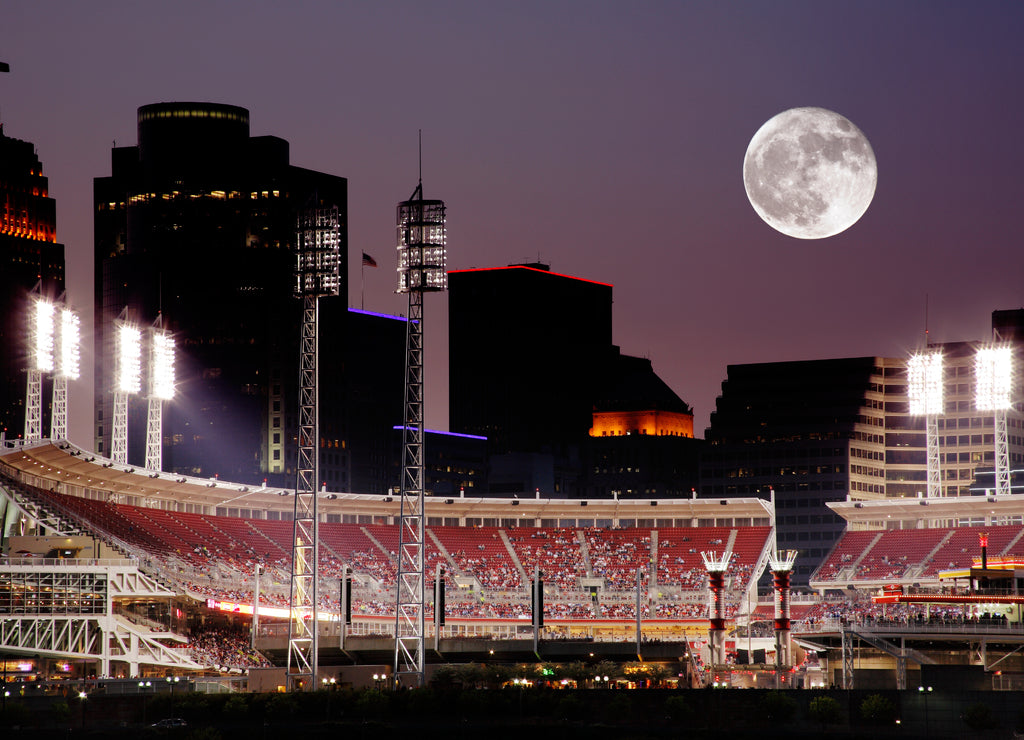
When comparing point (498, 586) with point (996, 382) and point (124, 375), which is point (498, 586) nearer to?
point (124, 375)

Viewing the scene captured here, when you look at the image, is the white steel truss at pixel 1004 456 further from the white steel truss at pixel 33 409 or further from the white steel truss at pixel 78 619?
the white steel truss at pixel 33 409

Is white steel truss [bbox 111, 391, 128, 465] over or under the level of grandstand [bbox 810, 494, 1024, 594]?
over

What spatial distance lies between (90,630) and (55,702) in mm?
22462

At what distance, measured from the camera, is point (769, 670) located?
80.9 m

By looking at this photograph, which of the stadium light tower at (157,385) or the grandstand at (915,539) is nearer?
the stadium light tower at (157,385)

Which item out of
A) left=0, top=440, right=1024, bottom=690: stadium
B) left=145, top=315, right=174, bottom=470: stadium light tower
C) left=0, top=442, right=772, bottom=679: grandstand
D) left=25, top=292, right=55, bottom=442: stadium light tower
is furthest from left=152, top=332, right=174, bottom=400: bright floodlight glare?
left=25, top=292, right=55, bottom=442: stadium light tower

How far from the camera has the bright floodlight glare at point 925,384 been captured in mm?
119125

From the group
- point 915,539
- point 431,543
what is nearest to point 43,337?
point 431,543

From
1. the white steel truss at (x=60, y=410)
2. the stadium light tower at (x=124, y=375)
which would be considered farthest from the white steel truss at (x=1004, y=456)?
the white steel truss at (x=60, y=410)

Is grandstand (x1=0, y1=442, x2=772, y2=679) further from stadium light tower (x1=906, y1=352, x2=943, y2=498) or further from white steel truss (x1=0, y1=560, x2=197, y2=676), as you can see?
stadium light tower (x1=906, y1=352, x2=943, y2=498)

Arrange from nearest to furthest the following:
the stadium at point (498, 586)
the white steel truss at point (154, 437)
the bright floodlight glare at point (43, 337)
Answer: the stadium at point (498, 586), the bright floodlight glare at point (43, 337), the white steel truss at point (154, 437)

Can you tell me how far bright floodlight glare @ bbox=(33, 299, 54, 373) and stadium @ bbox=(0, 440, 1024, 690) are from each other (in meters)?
5.11

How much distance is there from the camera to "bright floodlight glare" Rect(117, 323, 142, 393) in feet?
332

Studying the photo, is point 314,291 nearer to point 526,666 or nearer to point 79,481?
point 526,666
